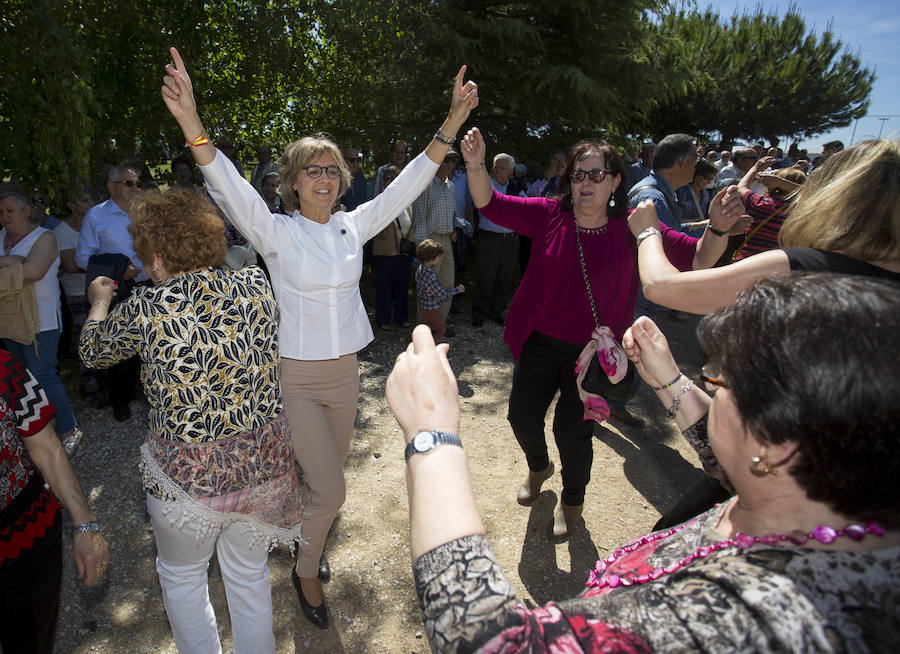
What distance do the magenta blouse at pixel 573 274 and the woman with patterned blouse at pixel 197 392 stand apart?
1.40 meters

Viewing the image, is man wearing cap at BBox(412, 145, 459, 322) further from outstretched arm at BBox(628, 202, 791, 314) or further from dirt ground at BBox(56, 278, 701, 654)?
→ outstretched arm at BBox(628, 202, 791, 314)

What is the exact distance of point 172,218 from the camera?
189 centimetres

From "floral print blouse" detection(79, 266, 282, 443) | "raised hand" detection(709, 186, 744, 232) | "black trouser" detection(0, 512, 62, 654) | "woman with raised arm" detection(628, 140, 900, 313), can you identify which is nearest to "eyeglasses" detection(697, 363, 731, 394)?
"woman with raised arm" detection(628, 140, 900, 313)

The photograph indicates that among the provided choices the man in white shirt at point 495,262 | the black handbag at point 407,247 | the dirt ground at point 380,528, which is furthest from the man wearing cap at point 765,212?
the black handbag at point 407,247

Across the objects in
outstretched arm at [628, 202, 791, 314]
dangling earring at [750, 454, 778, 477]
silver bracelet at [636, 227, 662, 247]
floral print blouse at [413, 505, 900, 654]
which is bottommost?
floral print blouse at [413, 505, 900, 654]

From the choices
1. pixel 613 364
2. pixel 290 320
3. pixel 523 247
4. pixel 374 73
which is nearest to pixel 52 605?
pixel 290 320

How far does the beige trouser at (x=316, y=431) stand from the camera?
2379mm

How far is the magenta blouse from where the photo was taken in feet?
9.04

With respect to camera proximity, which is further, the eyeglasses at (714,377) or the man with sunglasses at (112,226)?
the man with sunglasses at (112,226)

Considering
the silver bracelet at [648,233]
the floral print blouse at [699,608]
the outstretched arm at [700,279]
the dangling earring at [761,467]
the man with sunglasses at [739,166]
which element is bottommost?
the floral print blouse at [699,608]

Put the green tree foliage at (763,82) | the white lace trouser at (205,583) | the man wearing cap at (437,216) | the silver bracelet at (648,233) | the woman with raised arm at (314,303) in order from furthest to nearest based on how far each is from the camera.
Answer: the green tree foliage at (763,82), the man wearing cap at (437,216), the woman with raised arm at (314,303), the silver bracelet at (648,233), the white lace trouser at (205,583)

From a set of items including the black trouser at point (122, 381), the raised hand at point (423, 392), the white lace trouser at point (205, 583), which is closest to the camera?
the raised hand at point (423, 392)

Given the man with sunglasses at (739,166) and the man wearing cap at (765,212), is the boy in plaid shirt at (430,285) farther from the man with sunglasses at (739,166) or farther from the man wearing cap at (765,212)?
the man with sunglasses at (739,166)

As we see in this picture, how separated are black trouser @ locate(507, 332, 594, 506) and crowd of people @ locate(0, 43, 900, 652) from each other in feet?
0.05
